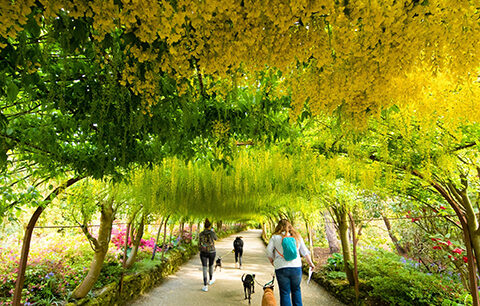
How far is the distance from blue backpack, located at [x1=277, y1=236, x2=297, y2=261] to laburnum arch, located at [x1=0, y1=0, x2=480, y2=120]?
2.64 m

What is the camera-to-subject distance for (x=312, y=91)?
4.04 feet

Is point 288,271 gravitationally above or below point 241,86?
below

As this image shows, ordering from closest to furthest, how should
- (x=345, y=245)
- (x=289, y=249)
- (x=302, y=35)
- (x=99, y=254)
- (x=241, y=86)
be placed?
(x=302, y=35) < (x=241, y=86) < (x=289, y=249) < (x=99, y=254) < (x=345, y=245)

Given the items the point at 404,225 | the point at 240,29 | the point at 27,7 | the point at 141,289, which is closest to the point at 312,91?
the point at 240,29

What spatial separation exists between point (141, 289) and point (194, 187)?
295 centimetres

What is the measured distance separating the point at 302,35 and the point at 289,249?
3048mm

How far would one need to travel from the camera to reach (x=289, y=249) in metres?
3.33

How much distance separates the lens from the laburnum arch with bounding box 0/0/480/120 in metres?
0.79

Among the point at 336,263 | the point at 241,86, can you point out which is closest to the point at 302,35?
the point at 241,86

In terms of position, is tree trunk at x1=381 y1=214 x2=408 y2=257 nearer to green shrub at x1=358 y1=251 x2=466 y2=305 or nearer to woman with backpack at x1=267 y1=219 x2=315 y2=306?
green shrub at x1=358 y1=251 x2=466 y2=305

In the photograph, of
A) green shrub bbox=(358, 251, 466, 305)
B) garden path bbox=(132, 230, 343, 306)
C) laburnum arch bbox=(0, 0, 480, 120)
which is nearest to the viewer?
→ laburnum arch bbox=(0, 0, 480, 120)

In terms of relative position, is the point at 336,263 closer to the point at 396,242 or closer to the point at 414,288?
the point at 396,242

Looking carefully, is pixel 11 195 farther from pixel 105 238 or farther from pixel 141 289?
pixel 141 289

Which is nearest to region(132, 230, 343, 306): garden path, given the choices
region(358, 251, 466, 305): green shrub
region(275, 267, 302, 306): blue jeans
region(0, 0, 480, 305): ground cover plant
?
region(358, 251, 466, 305): green shrub
